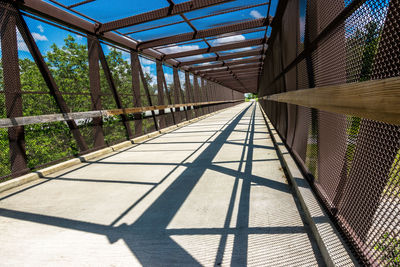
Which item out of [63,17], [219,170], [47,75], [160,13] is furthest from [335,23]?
[63,17]

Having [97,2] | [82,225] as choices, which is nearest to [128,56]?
[97,2]

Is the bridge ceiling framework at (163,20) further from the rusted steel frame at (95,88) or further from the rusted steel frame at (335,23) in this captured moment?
the rusted steel frame at (335,23)

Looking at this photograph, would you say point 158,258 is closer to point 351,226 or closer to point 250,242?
point 250,242

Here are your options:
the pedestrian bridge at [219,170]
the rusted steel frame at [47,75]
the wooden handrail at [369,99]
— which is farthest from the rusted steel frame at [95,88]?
the wooden handrail at [369,99]

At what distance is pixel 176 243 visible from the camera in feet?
7.34

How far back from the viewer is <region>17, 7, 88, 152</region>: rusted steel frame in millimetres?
5254

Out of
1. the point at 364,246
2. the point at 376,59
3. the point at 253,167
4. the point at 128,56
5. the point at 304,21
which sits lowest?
the point at 253,167

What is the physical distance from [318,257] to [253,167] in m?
2.62

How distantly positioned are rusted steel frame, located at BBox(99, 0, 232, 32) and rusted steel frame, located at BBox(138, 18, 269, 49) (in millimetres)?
2528

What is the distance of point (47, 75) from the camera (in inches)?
225

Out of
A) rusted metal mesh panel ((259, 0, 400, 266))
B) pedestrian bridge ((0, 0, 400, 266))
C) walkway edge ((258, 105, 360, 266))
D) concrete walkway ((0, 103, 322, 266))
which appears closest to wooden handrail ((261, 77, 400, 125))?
pedestrian bridge ((0, 0, 400, 266))

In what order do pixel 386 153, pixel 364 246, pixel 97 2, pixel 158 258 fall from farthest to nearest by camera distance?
1. pixel 97 2
2. pixel 158 258
3. pixel 364 246
4. pixel 386 153

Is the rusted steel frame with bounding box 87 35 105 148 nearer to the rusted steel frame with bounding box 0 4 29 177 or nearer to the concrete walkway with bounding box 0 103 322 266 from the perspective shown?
the rusted steel frame with bounding box 0 4 29 177

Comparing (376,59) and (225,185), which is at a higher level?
(376,59)
